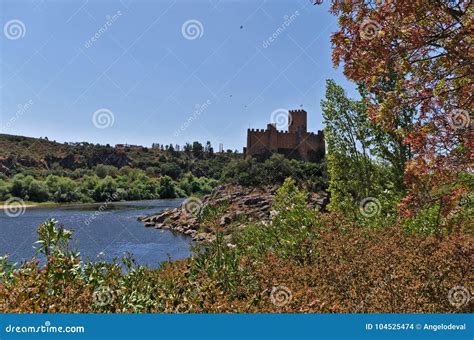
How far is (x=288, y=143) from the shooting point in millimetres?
65438

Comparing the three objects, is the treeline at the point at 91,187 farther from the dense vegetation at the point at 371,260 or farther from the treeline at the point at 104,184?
the dense vegetation at the point at 371,260

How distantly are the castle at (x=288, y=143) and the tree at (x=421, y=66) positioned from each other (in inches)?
2101

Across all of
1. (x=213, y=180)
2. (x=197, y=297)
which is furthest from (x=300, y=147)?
(x=197, y=297)

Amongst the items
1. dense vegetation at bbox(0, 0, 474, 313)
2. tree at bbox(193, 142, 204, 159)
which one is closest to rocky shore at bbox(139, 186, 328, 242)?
tree at bbox(193, 142, 204, 159)

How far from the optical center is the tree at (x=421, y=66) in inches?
177

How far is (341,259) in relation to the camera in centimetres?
592

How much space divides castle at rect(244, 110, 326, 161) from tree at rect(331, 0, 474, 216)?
53356mm

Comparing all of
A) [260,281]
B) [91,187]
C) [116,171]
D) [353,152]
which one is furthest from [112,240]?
[116,171]

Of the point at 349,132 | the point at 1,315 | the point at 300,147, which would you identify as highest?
the point at 300,147

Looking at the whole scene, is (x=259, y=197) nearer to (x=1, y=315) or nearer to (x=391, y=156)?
(x=391, y=156)

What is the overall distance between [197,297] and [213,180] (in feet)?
131

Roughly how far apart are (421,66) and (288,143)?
60636mm

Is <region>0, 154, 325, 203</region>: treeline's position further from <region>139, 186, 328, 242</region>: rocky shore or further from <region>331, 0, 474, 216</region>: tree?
<region>331, 0, 474, 216</region>: tree

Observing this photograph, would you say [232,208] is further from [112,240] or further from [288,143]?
[288,143]
